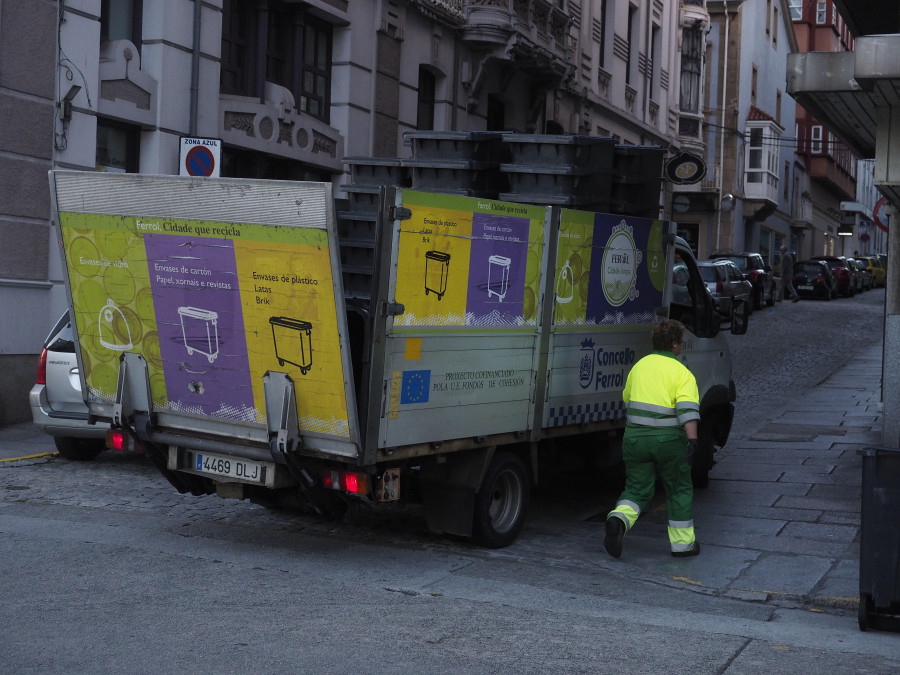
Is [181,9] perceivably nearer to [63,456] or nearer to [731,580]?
[63,456]

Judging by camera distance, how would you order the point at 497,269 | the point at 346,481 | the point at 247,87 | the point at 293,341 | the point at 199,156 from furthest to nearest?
1. the point at 247,87
2. the point at 199,156
3. the point at 497,269
4. the point at 346,481
5. the point at 293,341

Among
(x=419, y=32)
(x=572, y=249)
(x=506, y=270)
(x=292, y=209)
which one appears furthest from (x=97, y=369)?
(x=419, y=32)

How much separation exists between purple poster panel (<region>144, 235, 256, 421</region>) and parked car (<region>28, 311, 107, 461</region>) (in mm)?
3428

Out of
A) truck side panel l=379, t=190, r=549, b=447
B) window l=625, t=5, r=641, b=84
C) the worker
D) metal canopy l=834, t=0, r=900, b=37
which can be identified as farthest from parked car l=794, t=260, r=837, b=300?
truck side panel l=379, t=190, r=549, b=447

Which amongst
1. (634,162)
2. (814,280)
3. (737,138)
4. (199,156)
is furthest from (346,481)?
(737,138)

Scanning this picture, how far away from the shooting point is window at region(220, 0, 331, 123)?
17469 mm

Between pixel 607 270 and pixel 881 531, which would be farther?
pixel 607 270

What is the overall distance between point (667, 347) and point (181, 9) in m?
9.90

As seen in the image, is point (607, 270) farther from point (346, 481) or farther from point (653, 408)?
point (346, 481)

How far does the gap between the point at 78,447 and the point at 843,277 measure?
37.7 metres

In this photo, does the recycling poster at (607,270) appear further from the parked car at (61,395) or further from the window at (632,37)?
the window at (632,37)

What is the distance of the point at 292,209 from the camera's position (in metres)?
6.93

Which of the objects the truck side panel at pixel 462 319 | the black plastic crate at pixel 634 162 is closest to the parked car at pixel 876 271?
the black plastic crate at pixel 634 162

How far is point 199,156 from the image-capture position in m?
13.6
